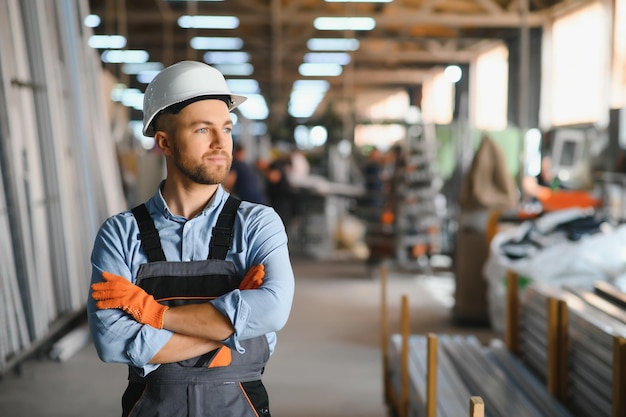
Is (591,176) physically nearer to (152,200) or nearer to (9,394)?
(9,394)

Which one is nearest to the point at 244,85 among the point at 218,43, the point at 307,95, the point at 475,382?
the point at 307,95

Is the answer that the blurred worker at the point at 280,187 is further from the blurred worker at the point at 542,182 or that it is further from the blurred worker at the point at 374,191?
the blurred worker at the point at 542,182

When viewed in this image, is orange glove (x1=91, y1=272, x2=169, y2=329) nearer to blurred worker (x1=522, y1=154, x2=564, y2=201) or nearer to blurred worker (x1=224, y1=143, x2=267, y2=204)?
blurred worker (x1=224, y1=143, x2=267, y2=204)

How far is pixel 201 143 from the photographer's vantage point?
192 cm

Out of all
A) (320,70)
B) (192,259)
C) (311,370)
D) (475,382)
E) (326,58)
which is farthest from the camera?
(320,70)

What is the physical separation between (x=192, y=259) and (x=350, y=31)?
1757 centimetres

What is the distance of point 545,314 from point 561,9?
43.0ft

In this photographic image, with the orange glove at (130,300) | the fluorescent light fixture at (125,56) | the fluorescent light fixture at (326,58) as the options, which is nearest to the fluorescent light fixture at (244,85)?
the fluorescent light fixture at (326,58)

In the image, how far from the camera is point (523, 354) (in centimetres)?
409

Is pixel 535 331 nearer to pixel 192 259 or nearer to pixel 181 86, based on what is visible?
pixel 192 259

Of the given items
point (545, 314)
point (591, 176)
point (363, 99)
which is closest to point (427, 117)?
point (363, 99)

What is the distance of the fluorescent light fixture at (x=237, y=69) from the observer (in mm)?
26334

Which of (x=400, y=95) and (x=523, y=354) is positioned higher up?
(x=400, y=95)

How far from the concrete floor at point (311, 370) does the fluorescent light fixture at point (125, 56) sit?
14.0 meters
